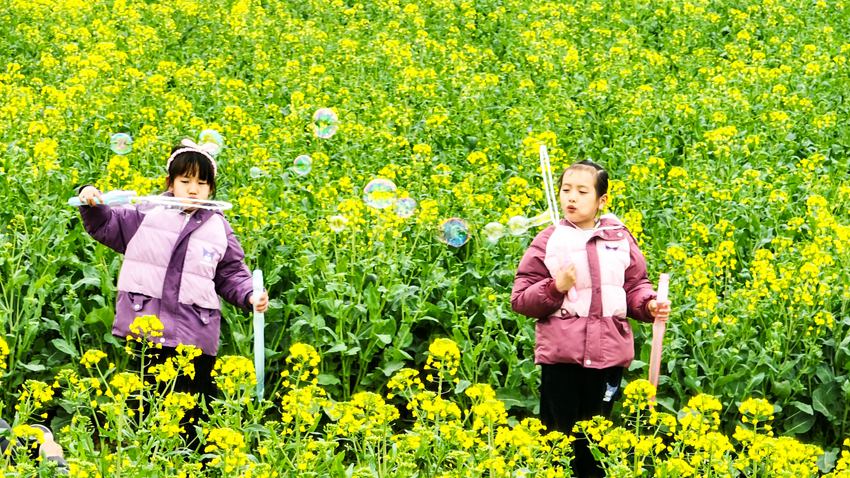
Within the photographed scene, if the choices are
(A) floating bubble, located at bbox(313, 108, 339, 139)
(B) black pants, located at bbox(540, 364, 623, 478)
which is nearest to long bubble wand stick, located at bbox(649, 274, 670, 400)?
(B) black pants, located at bbox(540, 364, 623, 478)

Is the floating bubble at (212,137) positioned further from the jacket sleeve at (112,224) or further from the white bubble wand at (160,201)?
the white bubble wand at (160,201)

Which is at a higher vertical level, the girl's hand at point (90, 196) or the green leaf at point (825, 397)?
the girl's hand at point (90, 196)

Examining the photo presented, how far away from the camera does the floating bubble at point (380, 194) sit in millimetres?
7542

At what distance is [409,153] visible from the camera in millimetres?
10312

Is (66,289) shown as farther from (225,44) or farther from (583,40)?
(583,40)

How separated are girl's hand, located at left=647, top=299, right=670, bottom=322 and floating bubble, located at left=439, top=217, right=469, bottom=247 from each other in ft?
6.48

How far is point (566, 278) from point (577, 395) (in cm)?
72

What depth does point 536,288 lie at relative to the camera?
5.66 meters

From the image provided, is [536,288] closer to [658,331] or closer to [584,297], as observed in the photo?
[584,297]

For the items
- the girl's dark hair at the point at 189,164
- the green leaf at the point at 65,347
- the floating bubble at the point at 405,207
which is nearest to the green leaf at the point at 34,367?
the green leaf at the point at 65,347

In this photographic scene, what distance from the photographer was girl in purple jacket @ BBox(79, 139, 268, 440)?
5930 mm

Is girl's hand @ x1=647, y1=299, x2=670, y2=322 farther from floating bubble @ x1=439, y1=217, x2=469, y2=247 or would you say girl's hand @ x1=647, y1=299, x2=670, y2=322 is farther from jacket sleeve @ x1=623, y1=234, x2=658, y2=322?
floating bubble @ x1=439, y1=217, x2=469, y2=247

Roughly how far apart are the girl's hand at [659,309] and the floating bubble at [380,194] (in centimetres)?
231

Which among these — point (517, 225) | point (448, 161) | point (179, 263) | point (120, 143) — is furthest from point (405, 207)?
point (448, 161)
